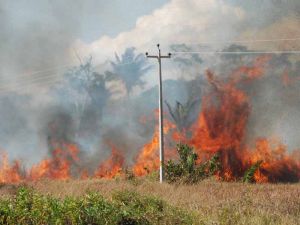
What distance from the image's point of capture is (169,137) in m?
34.9

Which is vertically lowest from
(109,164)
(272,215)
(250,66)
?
(109,164)

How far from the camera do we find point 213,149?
30.5 m

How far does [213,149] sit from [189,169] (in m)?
8.06

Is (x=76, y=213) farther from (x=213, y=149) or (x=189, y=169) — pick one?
(x=213, y=149)

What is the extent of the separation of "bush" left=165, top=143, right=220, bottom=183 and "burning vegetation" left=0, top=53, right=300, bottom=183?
10.6 feet

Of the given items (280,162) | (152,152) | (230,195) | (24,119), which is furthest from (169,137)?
(230,195)

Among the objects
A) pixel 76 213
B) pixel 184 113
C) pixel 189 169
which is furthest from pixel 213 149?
pixel 76 213

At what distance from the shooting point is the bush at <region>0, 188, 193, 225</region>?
9.08 metres

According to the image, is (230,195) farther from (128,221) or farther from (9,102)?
(9,102)

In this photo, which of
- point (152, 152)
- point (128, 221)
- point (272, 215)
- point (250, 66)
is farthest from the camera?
point (250, 66)

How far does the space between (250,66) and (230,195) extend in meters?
23.0

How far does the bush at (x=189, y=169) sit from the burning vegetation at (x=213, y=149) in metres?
3.24

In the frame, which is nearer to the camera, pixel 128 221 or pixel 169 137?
pixel 128 221

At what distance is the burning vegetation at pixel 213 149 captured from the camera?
2931cm
